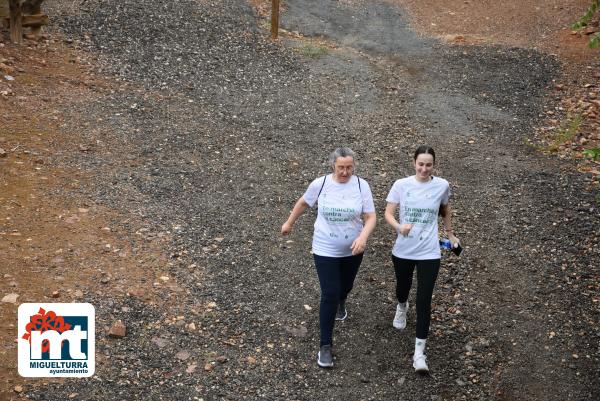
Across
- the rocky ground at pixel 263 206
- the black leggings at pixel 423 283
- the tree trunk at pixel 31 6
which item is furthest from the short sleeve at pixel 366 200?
the tree trunk at pixel 31 6

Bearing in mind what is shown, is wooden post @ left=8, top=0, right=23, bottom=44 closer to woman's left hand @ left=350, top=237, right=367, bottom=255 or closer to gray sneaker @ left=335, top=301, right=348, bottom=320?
gray sneaker @ left=335, top=301, right=348, bottom=320

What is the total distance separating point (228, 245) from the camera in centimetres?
809

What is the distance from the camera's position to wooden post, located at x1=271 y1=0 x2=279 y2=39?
14.4 metres

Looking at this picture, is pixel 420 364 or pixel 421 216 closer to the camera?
pixel 421 216

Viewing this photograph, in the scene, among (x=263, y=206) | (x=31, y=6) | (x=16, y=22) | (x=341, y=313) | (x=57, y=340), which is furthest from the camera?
(x=31, y=6)

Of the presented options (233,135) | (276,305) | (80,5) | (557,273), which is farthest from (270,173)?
(80,5)

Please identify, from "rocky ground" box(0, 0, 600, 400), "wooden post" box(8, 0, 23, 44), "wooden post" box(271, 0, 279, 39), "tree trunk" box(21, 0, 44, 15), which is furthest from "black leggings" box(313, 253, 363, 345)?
"wooden post" box(271, 0, 279, 39)

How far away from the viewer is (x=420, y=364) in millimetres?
6215

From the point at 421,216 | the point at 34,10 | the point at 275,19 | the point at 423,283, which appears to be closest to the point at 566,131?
the point at 275,19

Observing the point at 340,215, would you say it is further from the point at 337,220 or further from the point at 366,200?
the point at 366,200

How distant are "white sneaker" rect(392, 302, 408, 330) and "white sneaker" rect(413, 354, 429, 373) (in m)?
0.61

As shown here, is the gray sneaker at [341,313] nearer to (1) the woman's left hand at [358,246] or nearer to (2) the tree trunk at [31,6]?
→ (1) the woman's left hand at [358,246]

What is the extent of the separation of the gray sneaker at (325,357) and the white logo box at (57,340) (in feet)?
6.20

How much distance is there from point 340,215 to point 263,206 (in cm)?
316
